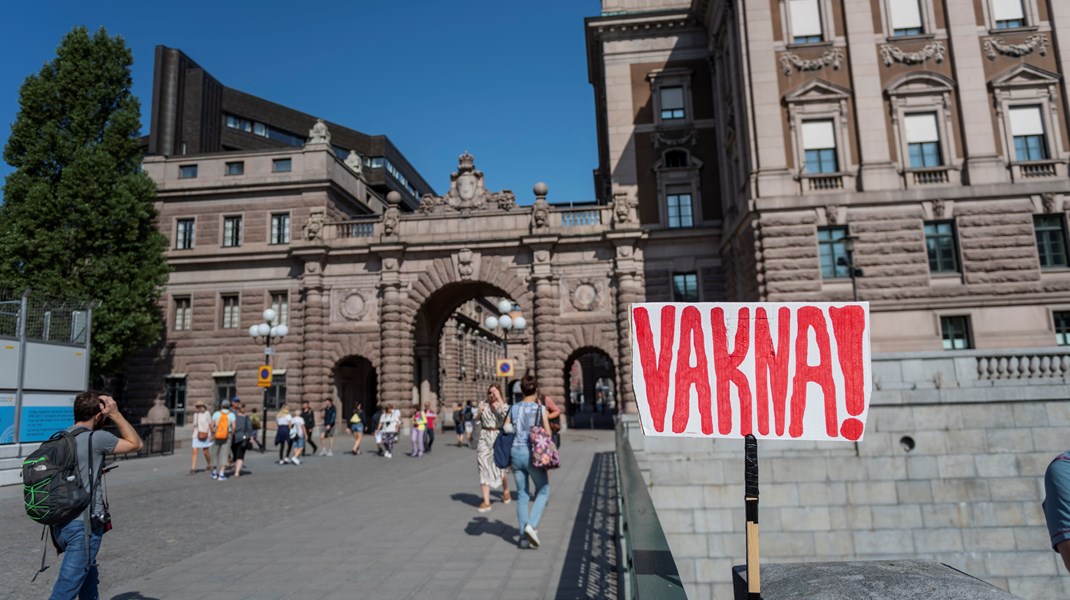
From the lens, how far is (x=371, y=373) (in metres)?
38.2

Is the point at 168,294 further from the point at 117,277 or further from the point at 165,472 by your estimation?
the point at 165,472

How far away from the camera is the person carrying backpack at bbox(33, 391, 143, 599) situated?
15.7 feet

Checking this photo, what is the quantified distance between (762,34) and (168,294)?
2930cm

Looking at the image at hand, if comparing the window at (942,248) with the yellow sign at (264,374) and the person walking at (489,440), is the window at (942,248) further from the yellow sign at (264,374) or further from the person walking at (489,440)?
the yellow sign at (264,374)

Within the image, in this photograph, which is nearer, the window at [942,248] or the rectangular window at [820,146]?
the window at [942,248]

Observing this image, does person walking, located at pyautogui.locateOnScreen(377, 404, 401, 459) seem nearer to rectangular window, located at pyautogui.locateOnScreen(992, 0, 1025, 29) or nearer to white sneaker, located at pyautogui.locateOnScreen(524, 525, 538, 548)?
white sneaker, located at pyautogui.locateOnScreen(524, 525, 538, 548)

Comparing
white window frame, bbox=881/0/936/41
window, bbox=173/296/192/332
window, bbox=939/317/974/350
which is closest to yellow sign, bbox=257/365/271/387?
window, bbox=173/296/192/332

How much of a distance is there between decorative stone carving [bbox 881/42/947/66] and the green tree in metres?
29.8

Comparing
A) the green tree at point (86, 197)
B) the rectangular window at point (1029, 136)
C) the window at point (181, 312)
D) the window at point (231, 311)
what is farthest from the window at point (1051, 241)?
the window at point (181, 312)

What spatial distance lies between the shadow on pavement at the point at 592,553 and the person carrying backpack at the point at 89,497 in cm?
378

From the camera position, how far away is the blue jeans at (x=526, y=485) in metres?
7.92

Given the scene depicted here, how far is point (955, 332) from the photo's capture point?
22.7 metres

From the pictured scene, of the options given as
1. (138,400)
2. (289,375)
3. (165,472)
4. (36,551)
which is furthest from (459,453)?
(138,400)

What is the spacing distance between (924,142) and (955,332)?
690 cm
